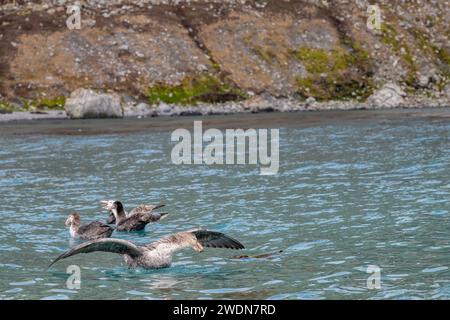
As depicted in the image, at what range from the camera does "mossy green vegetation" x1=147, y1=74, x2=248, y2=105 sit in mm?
92938

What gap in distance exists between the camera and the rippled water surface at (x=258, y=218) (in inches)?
685

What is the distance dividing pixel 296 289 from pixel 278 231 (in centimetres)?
664

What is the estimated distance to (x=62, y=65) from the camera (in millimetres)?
94812

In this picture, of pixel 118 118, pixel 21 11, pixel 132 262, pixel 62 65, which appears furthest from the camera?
pixel 21 11

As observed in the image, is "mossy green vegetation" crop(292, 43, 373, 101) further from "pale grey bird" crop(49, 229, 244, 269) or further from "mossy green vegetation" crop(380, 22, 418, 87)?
"pale grey bird" crop(49, 229, 244, 269)

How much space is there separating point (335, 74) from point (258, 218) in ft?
256

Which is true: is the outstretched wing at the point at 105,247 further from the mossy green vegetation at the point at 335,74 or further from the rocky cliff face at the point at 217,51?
the mossy green vegetation at the point at 335,74

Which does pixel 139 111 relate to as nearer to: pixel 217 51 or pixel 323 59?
pixel 217 51

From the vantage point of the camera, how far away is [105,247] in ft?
57.6

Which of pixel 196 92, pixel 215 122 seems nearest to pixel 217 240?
pixel 215 122

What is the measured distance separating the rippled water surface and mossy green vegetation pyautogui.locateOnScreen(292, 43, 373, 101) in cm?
4793
